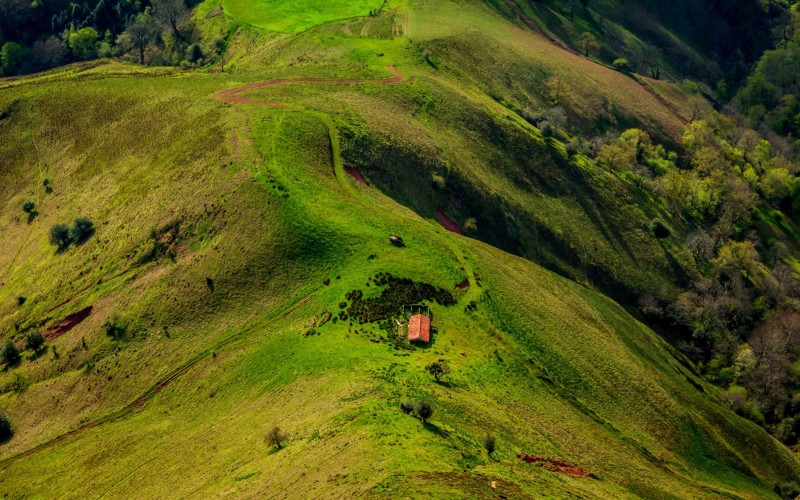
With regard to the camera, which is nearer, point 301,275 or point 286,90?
point 301,275

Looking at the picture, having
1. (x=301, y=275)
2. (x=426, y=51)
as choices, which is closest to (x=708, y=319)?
(x=301, y=275)

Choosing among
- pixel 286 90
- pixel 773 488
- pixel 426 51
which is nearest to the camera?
pixel 773 488

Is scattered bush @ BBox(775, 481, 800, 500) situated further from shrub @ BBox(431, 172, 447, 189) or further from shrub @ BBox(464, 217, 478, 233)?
shrub @ BBox(431, 172, 447, 189)

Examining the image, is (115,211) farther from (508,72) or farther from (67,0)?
(67,0)

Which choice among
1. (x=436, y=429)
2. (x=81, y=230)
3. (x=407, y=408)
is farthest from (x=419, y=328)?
(x=81, y=230)

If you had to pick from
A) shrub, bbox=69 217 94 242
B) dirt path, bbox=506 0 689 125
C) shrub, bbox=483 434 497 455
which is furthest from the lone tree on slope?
dirt path, bbox=506 0 689 125

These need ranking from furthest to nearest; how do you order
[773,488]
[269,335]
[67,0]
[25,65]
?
[67,0], [25,65], [773,488], [269,335]
